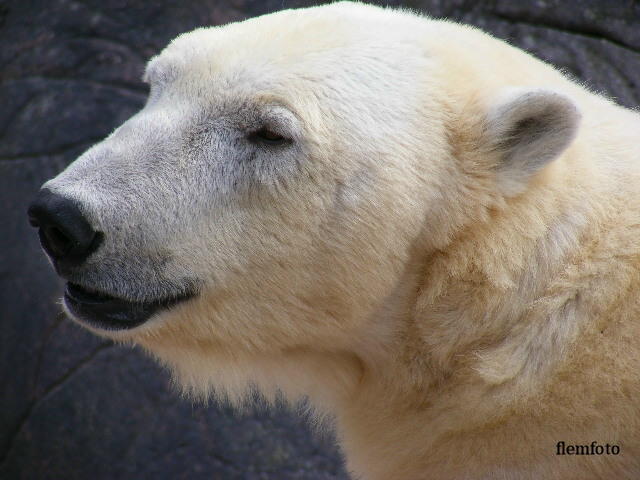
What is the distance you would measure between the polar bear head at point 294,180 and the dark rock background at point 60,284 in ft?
8.83

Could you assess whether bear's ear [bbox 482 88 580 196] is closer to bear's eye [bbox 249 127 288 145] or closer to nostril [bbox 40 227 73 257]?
bear's eye [bbox 249 127 288 145]

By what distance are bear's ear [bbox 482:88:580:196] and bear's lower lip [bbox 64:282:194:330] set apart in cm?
110

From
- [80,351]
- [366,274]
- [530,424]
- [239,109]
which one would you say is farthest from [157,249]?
[80,351]

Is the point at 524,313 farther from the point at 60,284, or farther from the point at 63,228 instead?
the point at 60,284

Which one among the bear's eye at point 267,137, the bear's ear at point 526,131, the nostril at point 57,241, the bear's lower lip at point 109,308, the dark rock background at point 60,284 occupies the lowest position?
the dark rock background at point 60,284

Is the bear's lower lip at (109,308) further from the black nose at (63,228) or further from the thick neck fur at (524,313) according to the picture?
the thick neck fur at (524,313)

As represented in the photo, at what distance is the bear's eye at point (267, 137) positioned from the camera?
7.54 feet

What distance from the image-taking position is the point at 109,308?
2.33 meters

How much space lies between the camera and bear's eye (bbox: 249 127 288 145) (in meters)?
2.30

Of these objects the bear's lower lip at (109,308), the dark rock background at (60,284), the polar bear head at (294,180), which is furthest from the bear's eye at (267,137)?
the dark rock background at (60,284)

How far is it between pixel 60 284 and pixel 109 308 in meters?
2.81

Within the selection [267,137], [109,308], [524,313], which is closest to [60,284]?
[109,308]

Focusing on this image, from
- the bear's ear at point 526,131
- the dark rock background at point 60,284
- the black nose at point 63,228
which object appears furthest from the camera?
the dark rock background at point 60,284

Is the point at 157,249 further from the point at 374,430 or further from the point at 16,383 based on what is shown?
the point at 16,383
